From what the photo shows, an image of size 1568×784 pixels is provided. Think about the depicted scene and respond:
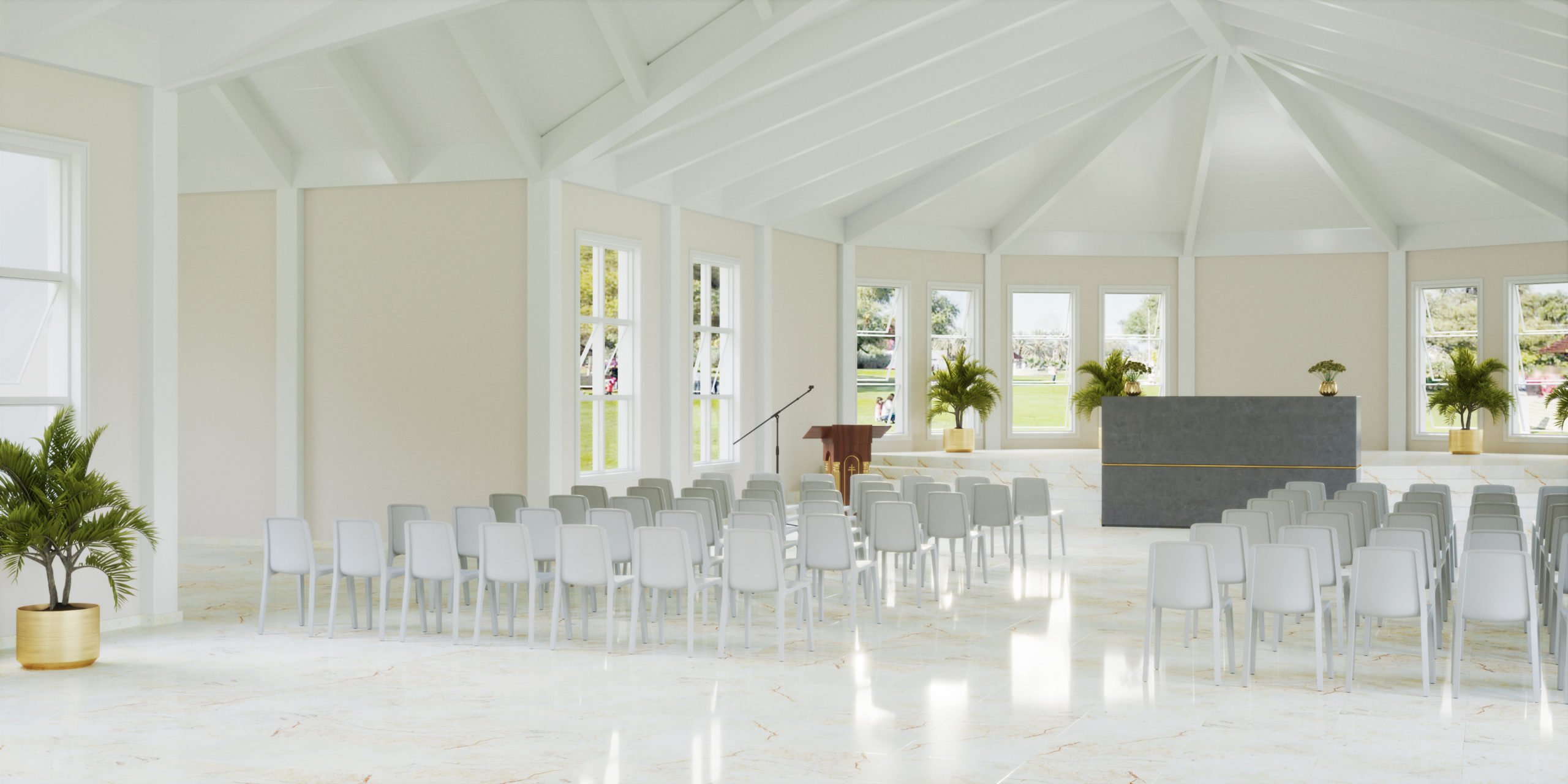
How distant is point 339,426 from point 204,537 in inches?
78.9

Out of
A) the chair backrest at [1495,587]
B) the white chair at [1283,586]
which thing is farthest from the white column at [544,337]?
the chair backrest at [1495,587]

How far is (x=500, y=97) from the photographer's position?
36.4 feet

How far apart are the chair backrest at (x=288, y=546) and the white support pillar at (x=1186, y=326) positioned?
47.9 feet

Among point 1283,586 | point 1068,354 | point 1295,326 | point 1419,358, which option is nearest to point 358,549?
point 1283,586

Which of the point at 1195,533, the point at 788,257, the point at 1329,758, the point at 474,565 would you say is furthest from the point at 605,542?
the point at 788,257

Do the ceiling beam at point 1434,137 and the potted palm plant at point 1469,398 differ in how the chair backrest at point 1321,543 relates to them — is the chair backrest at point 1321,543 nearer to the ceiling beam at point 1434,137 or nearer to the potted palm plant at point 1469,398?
the ceiling beam at point 1434,137

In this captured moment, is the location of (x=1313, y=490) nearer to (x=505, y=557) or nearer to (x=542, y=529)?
(x=542, y=529)

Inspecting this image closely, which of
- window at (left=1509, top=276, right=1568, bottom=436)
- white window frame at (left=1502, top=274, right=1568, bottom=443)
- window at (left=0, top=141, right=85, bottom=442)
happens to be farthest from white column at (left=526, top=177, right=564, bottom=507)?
window at (left=1509, top=276, right=1568, bottom=436)

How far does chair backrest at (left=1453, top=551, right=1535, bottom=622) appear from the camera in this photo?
6082mm

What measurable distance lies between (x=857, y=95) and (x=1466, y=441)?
10.3 meters

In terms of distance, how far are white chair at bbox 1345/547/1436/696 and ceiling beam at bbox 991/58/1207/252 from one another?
28.3ft

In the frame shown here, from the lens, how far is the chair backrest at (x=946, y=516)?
9742mm

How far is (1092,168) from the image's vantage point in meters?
17.6

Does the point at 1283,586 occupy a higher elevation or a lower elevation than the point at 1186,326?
lower
